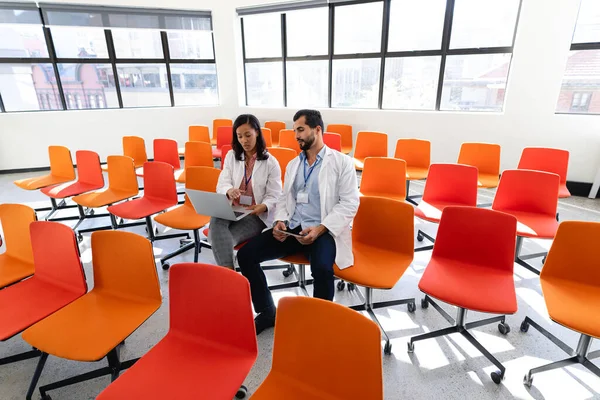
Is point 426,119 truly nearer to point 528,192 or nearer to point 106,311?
point 528,192

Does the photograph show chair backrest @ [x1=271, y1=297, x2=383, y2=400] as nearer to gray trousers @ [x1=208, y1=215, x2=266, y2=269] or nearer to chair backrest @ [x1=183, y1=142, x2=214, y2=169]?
gray trousers @ [x1=208, y1=215, x2=266, y2=269]

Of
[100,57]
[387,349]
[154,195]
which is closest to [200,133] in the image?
[154,195]

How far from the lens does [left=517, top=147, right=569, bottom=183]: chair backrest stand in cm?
317

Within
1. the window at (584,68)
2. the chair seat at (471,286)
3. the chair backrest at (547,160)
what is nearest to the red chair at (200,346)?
the chair seat at (471,286)

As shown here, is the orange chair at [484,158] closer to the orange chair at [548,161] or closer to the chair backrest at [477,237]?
the orange chair at [548,161]

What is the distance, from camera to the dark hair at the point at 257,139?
224 cm

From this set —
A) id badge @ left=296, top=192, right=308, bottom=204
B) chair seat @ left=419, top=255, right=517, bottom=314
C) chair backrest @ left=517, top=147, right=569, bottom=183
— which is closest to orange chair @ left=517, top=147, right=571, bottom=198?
chair backrest @ left=517, top=147, right=569, bottom=183

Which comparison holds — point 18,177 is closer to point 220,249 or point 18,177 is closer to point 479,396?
point 220,249

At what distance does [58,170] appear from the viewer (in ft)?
12.8

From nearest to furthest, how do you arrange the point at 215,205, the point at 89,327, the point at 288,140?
the point at 89,327
the point at 215,205
the point at 288,140

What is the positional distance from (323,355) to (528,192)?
2323 mm

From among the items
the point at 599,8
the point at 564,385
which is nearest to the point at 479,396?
the point at 564,385

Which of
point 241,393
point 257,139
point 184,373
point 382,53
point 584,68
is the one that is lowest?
point 241,393

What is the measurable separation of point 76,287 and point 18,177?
201 inches
